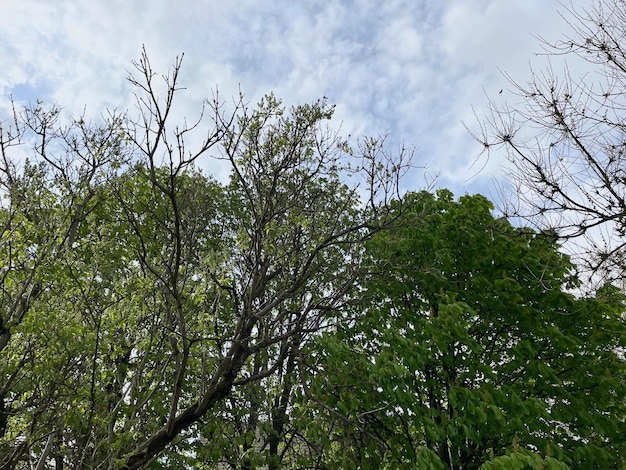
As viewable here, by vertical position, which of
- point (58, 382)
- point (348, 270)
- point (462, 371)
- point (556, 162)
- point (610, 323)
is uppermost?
point (348, 270)

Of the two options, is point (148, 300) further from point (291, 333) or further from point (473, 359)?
point (473, 359)

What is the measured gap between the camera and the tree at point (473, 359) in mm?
6805

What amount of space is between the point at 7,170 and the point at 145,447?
611 cm

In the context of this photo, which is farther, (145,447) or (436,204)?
(436,204)

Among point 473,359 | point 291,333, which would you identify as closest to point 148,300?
point 291,333

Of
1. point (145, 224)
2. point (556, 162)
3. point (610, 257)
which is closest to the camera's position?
point (610, 257)

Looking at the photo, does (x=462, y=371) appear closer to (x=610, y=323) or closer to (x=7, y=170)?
(x=610, y=323)

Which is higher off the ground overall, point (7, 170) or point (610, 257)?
point (7, 170)

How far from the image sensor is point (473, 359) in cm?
773

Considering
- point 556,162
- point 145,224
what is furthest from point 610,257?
point 145,224

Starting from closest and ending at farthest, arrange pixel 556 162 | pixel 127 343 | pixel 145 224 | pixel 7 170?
1. pixel 556 162
2. pixel 127 343
3. pixel 7 170
4. pixel 145 224

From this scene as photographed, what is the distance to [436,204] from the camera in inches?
368

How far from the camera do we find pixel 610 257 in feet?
16.8

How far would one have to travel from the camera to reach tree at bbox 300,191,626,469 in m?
6.80
